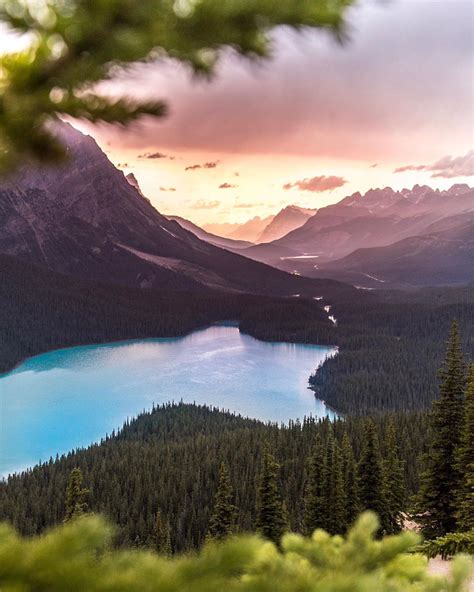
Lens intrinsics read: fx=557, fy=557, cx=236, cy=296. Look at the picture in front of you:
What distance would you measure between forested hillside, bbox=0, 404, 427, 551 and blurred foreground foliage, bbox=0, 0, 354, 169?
36.1 meters

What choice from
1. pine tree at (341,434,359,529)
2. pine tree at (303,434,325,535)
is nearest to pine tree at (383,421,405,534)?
pine tree at (341,434,359,529)

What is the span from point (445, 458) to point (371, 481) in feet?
16.7

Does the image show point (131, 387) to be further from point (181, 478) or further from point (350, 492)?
point (350, 492)

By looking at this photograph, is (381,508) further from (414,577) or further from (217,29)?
(217,29)

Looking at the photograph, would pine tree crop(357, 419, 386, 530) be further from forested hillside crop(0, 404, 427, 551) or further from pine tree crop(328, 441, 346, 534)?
forested hillside crop(0, 404, 427, 551)

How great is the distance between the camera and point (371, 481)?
24250 mm

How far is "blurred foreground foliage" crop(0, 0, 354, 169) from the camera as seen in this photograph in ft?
6.25

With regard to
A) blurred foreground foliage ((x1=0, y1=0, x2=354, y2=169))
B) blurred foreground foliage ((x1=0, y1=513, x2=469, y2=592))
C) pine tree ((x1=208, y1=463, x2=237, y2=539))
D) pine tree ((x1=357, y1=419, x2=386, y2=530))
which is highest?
blurred foreground foliage ((x1=0, y1=0, x2=354, y2=169))

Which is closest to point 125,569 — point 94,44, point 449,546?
point 94,44

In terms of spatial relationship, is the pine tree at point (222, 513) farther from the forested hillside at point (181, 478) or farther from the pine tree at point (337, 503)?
the forested hillside at point (181, 478)

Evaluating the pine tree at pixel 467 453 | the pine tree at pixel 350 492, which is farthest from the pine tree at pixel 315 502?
the pine tree at pixel 467 453

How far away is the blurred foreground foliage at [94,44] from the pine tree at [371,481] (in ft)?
76.4

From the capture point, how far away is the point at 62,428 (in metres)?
78.8

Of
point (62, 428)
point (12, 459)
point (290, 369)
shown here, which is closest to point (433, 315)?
point (290, 369)
